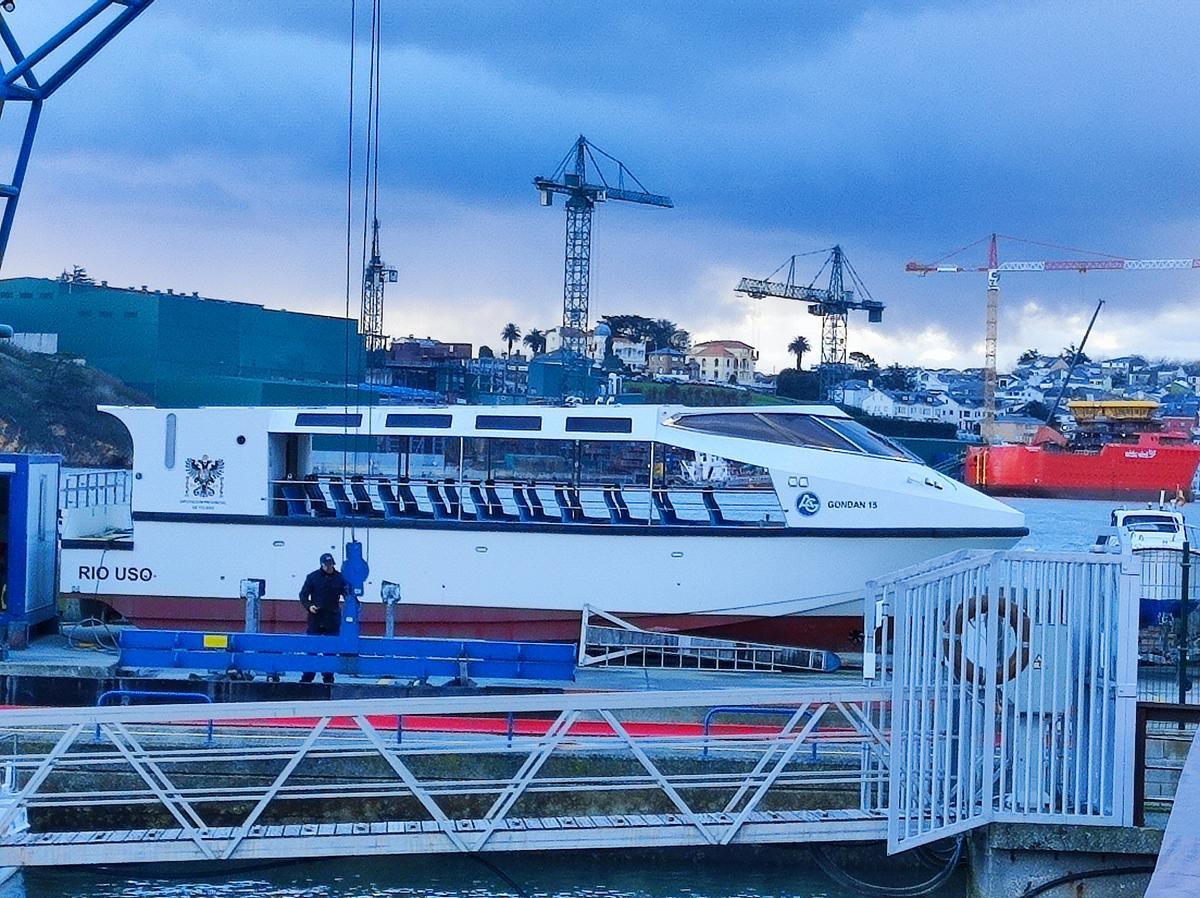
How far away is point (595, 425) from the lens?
1983cm

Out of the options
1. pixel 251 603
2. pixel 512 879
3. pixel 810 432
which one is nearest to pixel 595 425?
pixel 810 432

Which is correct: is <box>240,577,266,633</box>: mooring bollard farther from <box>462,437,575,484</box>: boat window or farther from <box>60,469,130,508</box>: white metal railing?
<box>60,469,130,508</box>: white metal railing

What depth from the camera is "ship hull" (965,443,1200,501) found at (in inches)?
4178

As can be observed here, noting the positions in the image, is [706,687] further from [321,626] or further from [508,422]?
[508,422]

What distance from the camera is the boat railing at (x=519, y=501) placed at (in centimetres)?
1942

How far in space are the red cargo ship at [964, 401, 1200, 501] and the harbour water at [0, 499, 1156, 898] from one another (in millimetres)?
96008

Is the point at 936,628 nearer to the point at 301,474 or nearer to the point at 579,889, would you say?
the point at 579,889

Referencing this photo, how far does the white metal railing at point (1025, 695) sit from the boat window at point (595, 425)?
9479 mm

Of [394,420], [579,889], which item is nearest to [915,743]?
[579,889]

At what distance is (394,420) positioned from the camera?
2039 centimetres

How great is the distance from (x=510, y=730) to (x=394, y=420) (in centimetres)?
866

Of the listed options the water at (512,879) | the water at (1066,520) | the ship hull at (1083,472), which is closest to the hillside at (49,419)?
the water at (1066,520)

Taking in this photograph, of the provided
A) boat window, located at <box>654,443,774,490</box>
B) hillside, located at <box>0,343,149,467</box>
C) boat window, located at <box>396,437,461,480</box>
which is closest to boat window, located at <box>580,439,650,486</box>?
boat window, located at <box>654,443,774,490</box>

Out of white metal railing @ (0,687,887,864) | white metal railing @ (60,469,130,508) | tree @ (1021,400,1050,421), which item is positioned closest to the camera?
white metal railing @ (0,687,887,864)
